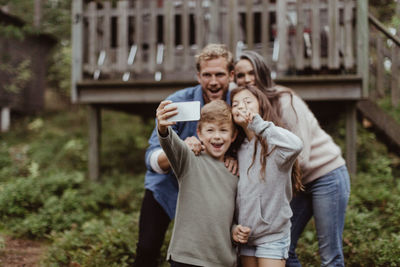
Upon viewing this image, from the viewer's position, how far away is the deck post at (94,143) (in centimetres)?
668

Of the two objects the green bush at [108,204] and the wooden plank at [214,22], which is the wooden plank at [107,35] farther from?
the green bush at [108,204]


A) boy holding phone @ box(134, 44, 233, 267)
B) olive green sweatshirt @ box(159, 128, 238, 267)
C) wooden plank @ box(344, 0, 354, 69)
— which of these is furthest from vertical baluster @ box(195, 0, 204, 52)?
olive green sweatshirt @ box(159, 128, 238, 267)

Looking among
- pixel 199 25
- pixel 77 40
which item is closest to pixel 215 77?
pixel 199 25

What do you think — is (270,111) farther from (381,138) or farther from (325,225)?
(381,138)

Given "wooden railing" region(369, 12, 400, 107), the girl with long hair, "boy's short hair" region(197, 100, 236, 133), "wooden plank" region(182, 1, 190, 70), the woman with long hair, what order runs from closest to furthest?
the girl with long hair
"boy's short hair" region(197, 100, 236, 133)
the woman with long hair
"wooden railing" region(369, 12, 400, 107)
"wooden plank" region(182, 1, 190, 70)

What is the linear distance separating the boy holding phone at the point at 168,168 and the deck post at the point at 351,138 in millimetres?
3624

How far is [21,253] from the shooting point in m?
4.43

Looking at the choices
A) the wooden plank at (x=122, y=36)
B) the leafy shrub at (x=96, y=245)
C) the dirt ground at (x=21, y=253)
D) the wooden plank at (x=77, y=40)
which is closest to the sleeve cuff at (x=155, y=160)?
the leafy shrub at (x=96, y=245)

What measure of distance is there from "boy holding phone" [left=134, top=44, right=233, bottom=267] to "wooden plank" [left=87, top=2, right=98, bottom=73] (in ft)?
11.7

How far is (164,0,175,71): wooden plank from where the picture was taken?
6004 millimetres

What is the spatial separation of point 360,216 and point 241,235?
2.59 m

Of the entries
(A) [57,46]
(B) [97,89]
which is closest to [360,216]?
(B) [97,89]

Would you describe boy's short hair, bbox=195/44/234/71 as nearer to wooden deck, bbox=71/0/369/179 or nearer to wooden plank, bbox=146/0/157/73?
wooden deck, bbox=71/0/369/179

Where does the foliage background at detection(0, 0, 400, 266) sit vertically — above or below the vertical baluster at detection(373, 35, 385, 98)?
below
